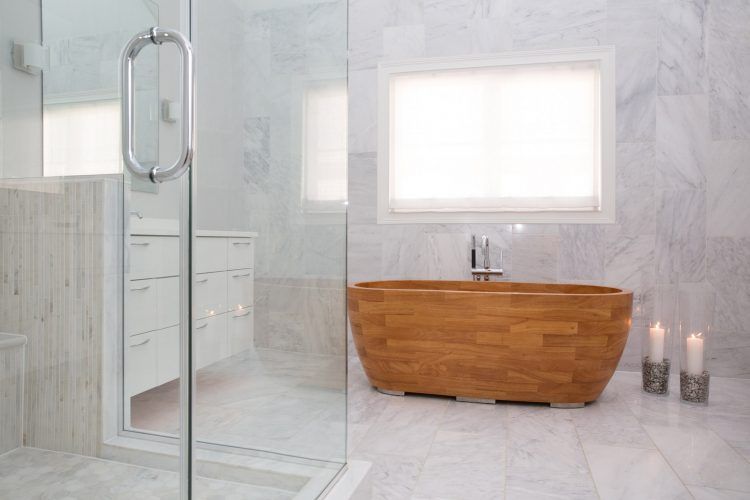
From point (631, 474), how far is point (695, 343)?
1.18 metres

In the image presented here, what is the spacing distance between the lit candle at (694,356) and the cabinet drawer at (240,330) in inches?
102

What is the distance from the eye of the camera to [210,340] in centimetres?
103

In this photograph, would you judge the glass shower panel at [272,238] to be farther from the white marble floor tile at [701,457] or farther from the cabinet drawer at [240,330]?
the white marble floor tile at [701,457]

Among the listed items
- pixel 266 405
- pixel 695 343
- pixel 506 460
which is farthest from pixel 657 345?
pixel 266 405

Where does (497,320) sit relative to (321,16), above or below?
below

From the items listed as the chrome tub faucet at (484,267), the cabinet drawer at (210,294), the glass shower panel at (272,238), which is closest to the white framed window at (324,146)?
the glass shower panel at (272,238)

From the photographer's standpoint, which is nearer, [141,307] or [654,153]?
[141,307]

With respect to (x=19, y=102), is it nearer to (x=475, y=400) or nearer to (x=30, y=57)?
(x=30, y=57)

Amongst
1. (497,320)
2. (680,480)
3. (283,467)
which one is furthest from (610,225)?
(283,467)

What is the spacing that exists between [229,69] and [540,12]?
327cm

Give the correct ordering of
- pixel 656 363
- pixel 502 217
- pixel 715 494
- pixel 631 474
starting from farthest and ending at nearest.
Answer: pixel 502 217
pixel 656 363
pixel 631 474
pixel 715 494

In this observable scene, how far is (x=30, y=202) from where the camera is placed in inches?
30.0

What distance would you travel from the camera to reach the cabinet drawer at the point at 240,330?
112 cm

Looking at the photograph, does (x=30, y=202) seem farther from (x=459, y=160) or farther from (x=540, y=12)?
(x=540, y=12)
